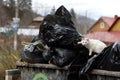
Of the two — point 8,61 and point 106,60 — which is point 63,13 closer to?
point 106,60

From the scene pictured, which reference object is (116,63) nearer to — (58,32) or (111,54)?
(111,54)

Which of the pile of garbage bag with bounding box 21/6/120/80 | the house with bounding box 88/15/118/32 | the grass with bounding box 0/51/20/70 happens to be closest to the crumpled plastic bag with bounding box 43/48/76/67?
the pile of garbage bag with bounding box 21/6/120/80

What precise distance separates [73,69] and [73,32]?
618mm

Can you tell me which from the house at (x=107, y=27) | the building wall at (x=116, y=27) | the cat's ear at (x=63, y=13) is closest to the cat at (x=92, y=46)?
the cat's ear at (x=63, y=13)

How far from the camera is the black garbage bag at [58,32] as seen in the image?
5422 millimetres

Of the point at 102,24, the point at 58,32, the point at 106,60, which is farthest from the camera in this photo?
the point at 102,24

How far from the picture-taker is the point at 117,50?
4766mm

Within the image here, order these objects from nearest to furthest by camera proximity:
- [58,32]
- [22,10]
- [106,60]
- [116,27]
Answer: [106,60], [58,32], [116,27], [22,10]

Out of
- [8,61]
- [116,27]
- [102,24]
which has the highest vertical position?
[8,61]

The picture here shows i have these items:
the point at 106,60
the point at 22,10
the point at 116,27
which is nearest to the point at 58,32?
the point at 106,60

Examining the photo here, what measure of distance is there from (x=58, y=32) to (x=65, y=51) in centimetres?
30

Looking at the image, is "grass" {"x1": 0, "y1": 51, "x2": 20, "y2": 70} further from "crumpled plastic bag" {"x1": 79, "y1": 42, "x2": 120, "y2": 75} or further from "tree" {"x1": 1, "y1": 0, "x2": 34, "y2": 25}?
"tree" {"x1": 1, "y1": 0, "x2": 34, "y2": 25}

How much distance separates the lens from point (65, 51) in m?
5.32

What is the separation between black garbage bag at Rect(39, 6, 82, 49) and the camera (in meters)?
5.42
